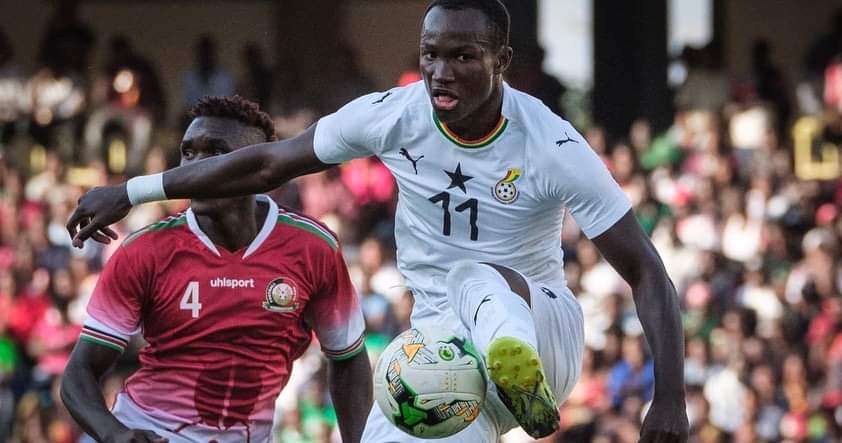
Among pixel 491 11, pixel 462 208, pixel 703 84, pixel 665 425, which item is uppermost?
pixel 491 11

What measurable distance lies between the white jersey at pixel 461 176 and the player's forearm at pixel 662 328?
1.15 feet

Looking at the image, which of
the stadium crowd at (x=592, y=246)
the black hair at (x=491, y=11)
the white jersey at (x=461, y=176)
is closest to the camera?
the black hair at (x=491, y=11)

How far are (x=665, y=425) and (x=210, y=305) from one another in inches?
78.5

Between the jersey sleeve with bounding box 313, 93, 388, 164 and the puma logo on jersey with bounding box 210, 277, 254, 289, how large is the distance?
0.83 meters

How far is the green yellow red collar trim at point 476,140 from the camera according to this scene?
22.9ft

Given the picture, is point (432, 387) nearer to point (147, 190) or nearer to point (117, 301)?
point (147, 190)

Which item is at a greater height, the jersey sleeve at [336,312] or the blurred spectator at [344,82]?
the jersey sleeve at [336,312]

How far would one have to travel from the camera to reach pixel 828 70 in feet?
62.3

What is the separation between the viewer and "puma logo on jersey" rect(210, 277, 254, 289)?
25.1ft

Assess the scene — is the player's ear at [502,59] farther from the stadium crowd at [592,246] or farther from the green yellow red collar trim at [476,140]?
the stadium crowd at [592,246]

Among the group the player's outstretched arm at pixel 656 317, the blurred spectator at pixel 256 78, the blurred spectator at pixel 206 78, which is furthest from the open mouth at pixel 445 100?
the blurred spectator at pixel 256 78

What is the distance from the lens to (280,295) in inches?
302

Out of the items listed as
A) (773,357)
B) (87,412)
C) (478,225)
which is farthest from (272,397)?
(773,357)

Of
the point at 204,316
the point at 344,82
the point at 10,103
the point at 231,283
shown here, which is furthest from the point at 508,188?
the point at 10,103
